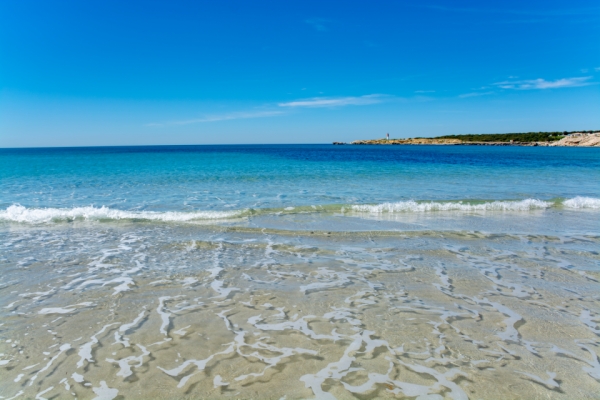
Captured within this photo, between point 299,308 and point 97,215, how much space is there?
11.6m

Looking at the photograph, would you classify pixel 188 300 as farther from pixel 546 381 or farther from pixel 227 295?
pixel 546 381

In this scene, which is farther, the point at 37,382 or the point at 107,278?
the point at 107,278

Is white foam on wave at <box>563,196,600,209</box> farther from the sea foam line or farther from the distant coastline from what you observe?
the distant coastline

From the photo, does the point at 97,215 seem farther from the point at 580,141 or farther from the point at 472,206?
the point at 580,141

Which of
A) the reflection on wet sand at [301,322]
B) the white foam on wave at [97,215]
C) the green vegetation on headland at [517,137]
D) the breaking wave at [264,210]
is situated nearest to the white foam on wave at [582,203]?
the breaking wave at [264,210]

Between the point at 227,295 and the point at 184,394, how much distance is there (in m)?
2.76

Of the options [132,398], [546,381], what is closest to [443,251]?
[546,381]

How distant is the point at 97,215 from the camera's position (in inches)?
563

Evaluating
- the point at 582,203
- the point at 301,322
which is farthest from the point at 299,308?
the point at 582,203

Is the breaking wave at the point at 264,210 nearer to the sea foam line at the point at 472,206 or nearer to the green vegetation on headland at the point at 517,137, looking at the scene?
the sea foam line at the point at 472,206

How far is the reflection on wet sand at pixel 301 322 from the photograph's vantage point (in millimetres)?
4117

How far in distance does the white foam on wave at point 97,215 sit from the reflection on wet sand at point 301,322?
423 centimetres

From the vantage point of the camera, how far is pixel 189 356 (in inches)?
182

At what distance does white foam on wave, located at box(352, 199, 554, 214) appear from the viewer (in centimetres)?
1619
